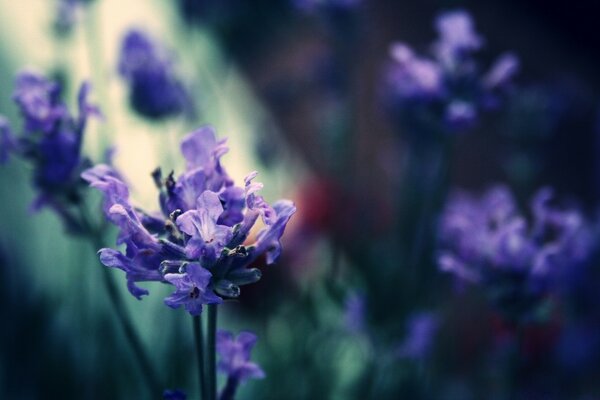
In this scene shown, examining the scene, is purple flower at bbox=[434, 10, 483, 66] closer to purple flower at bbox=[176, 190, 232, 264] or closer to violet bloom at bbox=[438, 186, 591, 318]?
violet bloom at bbox=[438, 186, 591, 318]

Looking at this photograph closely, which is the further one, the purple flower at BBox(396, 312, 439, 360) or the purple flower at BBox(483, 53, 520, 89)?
the purple flower at BBox(396, 312, 439, 360)

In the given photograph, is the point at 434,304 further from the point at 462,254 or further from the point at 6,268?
the point at 6,268

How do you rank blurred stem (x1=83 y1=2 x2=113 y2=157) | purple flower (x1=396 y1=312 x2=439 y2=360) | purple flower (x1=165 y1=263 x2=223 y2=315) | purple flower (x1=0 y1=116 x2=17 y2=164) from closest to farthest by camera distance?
→ purple flower (x1=165 y1=263 x2=223 y2=315) < purple flower (x1=0 y1=116 x2=17 y2=164) < purple flower (x1=396 y1=312 x2=439 y2=360) < blurred stem (x1=83 y1=2 x2=113 y2=157)

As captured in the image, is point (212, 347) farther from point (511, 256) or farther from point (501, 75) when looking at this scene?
point (501, 75)

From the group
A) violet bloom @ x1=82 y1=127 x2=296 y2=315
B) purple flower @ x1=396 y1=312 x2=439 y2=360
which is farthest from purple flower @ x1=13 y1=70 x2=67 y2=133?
purple flower @ x1=396 y1=312 x2=439 y2=360

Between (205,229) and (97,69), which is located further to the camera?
(97,69)

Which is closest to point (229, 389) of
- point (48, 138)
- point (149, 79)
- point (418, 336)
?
point (48, 138)

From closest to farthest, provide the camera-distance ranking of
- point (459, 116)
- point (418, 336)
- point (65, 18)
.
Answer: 1. point (459, 116)
2. point (418, 336)
3. point (65, 18)

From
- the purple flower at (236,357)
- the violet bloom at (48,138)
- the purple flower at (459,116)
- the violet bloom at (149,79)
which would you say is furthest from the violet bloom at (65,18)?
the purple flower at (236,357)
